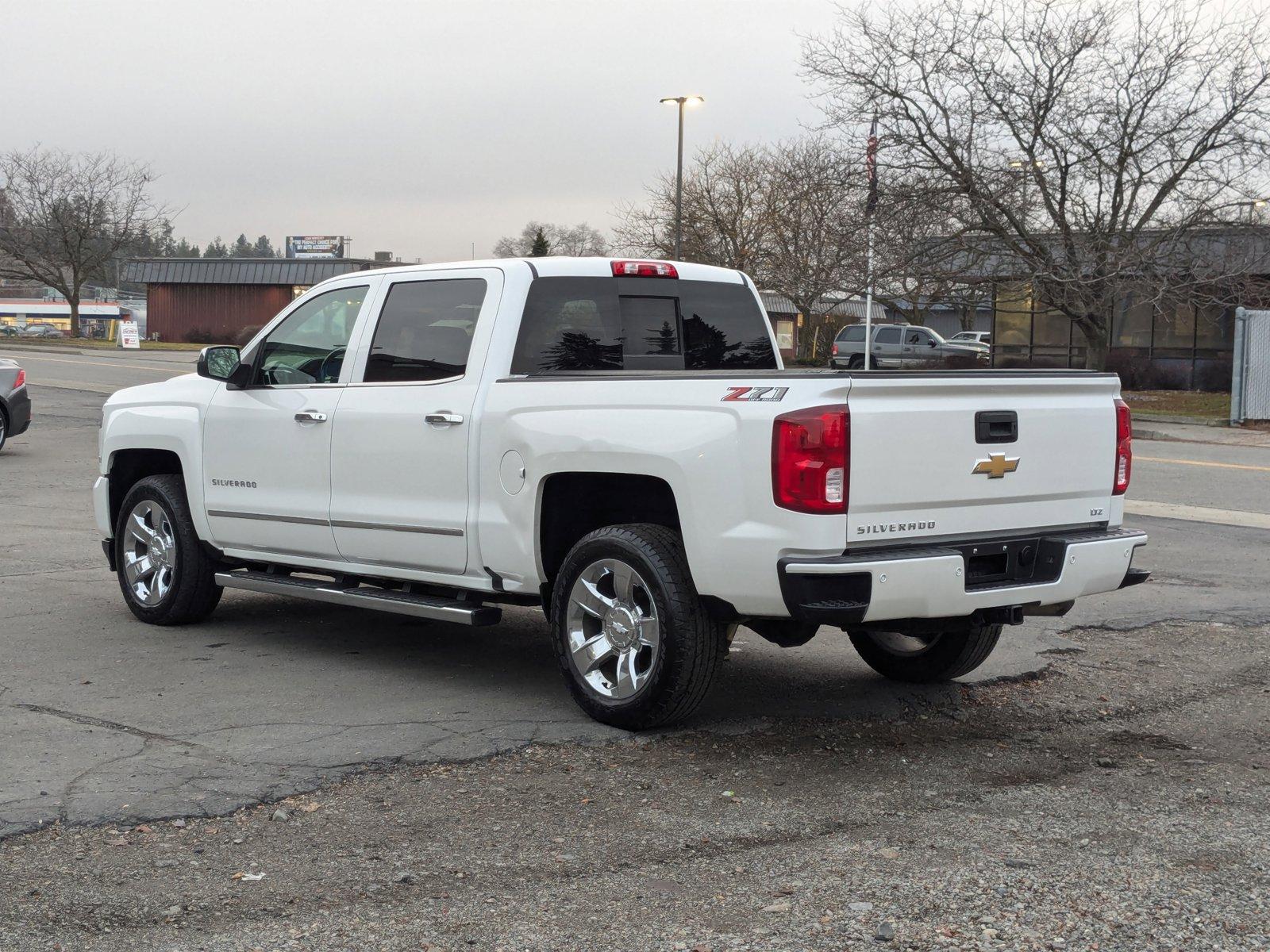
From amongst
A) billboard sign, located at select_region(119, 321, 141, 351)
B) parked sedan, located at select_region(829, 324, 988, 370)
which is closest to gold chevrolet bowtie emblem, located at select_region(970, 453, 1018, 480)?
parked sedan, located at select_region(829, 324, 988, 370)

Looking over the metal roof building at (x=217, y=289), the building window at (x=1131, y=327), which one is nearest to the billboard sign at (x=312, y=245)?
the metal roof building at (x=217, y=289)

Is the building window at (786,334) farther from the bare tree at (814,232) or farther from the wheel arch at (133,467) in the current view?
the wheel arch at (133,467)

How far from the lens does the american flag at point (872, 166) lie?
27.2 meters

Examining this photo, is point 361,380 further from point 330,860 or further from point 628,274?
point 330,860

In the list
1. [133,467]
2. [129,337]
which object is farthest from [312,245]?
[133,467]

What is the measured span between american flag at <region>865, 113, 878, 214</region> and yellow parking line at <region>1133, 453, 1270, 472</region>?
9.70 meters

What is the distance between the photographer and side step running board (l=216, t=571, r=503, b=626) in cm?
613

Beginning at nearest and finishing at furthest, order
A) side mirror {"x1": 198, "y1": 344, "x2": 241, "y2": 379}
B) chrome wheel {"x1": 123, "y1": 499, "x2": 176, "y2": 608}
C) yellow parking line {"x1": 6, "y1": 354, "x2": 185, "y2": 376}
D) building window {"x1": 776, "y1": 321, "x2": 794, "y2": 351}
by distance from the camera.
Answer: side mirror {"x1": 198, "y1": 344, "x2": 241, "y2": 379} < chrome wheel {"x1": 123, "y1": 499, "x2": 176, "y2": 608} < yellow parking line {"x1": 6, "y1": 354, "x2": 185, "y2": 376} < building window {"x1": 776, "y1": 321, "x2": 794, "y2": 351}

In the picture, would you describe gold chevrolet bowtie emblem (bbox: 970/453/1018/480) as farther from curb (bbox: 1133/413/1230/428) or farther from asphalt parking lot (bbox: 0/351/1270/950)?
curb (bbox: 1133/413/1230/428)

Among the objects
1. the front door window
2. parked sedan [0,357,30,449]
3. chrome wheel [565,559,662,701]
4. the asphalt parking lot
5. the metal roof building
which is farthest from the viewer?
the metal roof building

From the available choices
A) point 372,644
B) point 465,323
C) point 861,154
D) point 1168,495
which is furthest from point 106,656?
point 861,154

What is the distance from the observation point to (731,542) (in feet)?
16.8

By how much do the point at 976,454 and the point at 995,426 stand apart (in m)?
0.15

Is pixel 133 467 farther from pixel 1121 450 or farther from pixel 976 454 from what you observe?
pixel 1121 450
